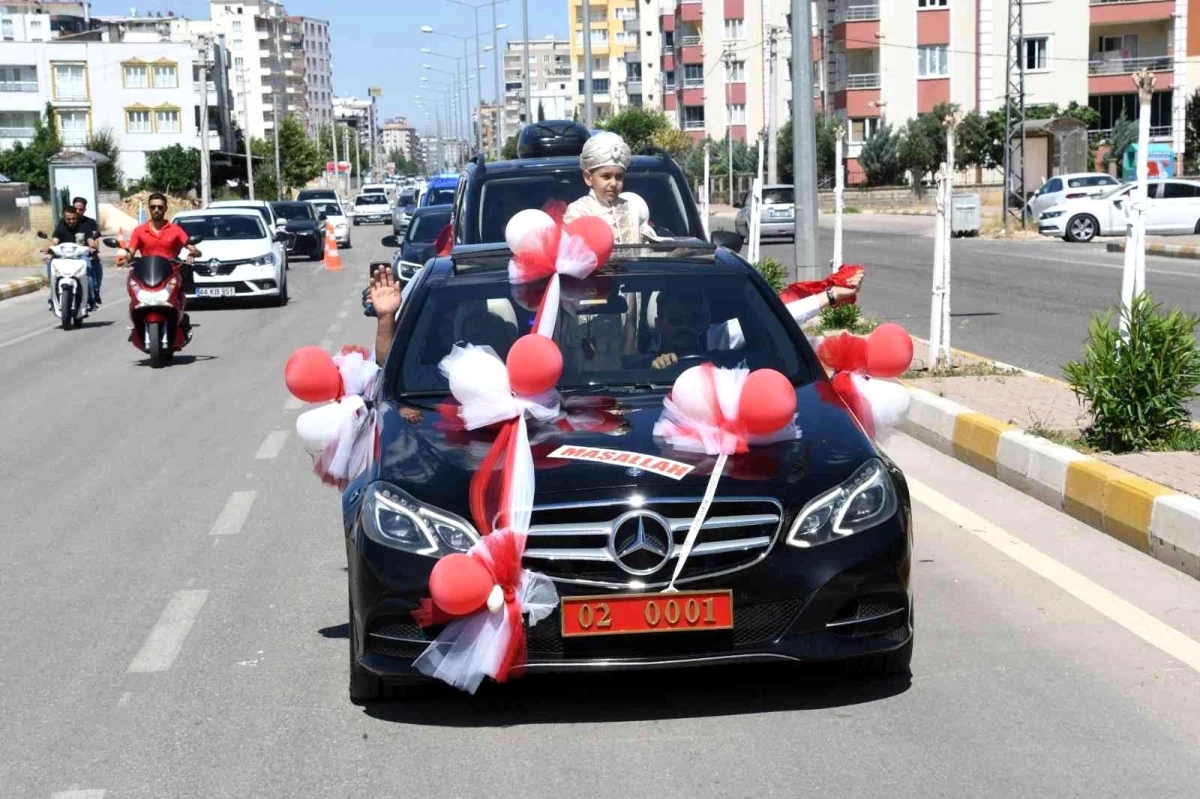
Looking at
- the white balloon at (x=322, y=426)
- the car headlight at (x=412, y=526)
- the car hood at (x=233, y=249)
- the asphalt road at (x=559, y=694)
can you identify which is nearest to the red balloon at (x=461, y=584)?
the car headlight at (x=412, y=526)

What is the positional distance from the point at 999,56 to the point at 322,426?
7914cm

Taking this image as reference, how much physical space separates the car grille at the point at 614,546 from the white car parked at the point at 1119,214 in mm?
35445

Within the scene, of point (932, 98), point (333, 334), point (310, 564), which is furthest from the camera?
point (932, 98)

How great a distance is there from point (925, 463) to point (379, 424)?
16.7 ft

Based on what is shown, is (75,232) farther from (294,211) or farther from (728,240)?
(294,211)

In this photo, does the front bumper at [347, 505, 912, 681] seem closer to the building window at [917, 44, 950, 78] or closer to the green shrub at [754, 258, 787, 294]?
the green shrub at [754, 258, 787, 294]

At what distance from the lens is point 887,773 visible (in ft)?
15.2

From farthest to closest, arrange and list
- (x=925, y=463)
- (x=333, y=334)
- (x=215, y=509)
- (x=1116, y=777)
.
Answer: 1. (x=333, y=334)
2. (x=925, y=463)
3. (x=215, y=509)
4. (x=1116, y=777)

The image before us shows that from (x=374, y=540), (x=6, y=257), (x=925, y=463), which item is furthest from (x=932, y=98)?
(x=374, y=540)

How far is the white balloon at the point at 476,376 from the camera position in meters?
5.52

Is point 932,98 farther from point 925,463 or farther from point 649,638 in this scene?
point 649,638

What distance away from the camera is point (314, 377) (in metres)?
6.49

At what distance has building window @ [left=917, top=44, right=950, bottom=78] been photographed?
82688mm

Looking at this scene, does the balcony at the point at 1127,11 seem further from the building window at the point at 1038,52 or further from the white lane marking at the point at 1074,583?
the white lane marking at the point at 1074,583
